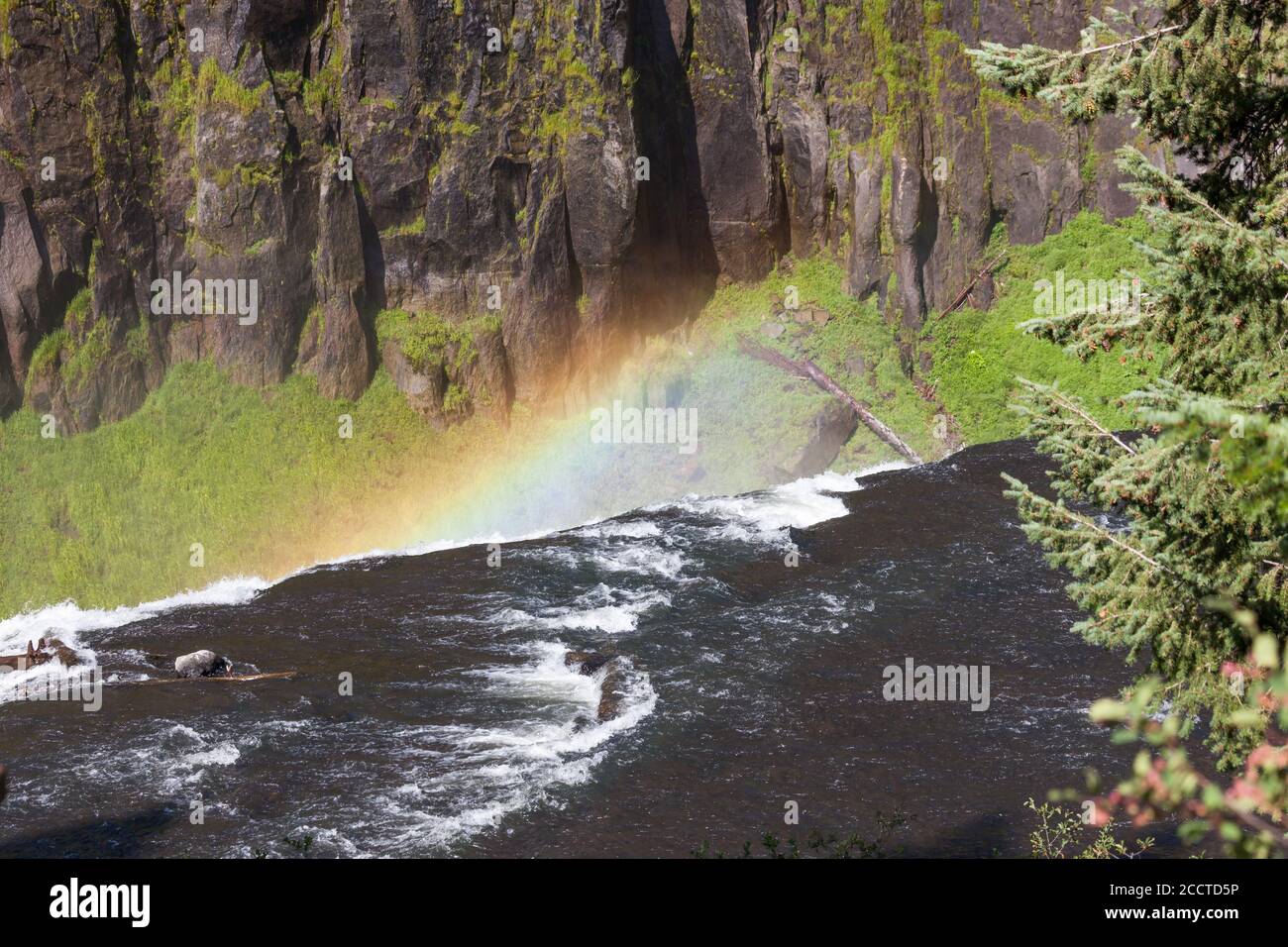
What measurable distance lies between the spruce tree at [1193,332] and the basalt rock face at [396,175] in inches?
1090

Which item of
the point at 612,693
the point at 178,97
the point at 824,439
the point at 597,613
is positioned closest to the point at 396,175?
the point at 178,97

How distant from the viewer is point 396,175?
124 ft

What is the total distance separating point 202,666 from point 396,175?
732 inches

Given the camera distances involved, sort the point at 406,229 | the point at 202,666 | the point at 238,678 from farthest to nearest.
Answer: the point at 406,229 < the point at 202,666 < the point at 238,678

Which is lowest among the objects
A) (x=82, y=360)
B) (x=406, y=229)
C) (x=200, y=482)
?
(x=200, y=482)

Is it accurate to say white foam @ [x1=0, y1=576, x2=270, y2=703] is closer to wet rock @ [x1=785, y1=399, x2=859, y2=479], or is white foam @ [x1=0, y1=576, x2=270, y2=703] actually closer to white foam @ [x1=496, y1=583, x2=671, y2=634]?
white foam @ [x1=496, y1=583, x2=671, y2=634]

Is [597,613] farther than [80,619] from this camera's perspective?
No

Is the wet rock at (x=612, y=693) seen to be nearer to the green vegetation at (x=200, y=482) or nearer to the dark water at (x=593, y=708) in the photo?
the dark water at (x=593, y=708)

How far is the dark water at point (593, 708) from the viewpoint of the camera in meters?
18.5

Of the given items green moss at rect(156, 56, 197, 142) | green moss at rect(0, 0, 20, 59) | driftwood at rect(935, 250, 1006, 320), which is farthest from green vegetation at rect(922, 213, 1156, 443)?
green moss at rect(0, 0, 20, 59)

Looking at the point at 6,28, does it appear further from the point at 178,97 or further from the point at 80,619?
the point at 80,619

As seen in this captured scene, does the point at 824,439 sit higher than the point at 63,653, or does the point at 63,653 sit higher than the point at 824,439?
the point at 824,439
